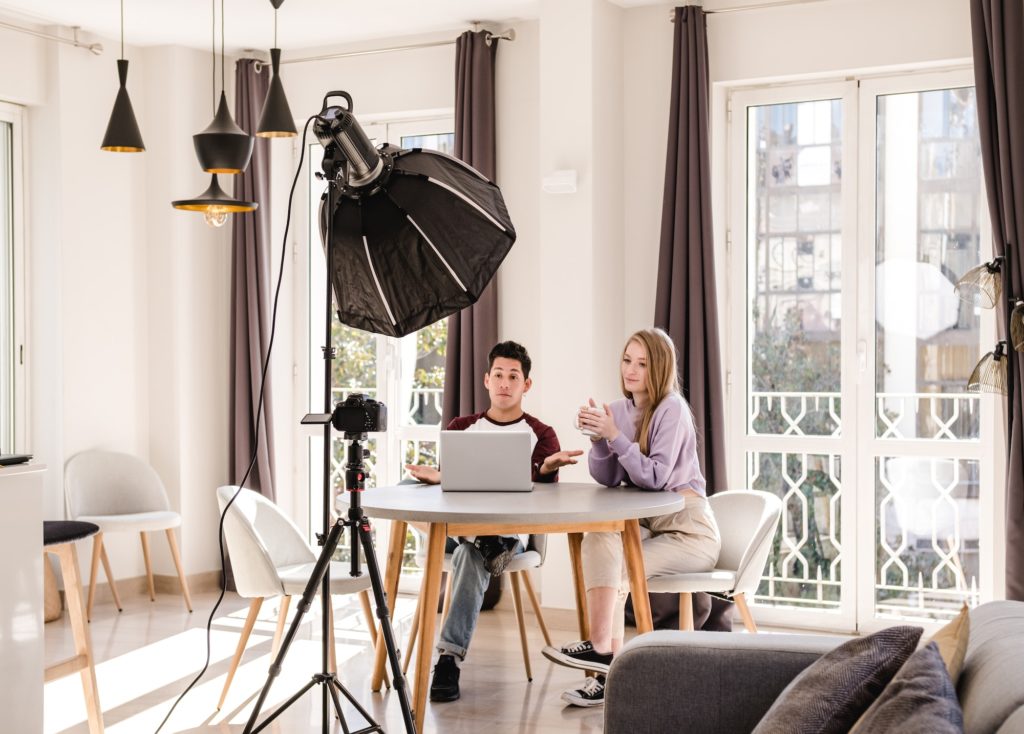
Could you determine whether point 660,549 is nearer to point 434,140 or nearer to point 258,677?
point 258,677

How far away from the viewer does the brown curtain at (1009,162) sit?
4098 millimetres

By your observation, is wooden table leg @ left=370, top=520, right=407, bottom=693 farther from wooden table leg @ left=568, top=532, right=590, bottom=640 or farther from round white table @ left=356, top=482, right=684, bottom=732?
wooden table leg @ left=568, top=532, right=590, bottom=640

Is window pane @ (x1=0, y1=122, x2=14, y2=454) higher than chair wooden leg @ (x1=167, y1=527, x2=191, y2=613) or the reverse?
higher

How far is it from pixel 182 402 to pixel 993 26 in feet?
13.3

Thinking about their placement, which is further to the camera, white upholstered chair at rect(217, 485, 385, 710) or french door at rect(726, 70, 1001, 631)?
french door at rect(726, 70, 1001, 631)

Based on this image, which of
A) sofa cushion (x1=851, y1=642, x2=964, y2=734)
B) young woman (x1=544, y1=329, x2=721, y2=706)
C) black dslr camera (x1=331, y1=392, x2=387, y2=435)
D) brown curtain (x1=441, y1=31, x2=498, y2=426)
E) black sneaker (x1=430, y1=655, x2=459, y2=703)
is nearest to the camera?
sofa cushion (x1=851, y1=642, x2=964, y2=734)

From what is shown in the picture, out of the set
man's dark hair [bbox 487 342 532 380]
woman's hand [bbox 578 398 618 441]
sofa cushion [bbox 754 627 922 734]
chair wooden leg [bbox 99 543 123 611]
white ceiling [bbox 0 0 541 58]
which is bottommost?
chair wooden leg [bbox 99 543 123 611]

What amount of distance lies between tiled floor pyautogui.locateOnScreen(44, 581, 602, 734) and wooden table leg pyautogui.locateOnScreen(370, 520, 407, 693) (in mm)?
60

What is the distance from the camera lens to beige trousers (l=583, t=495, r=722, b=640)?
12.1 feet

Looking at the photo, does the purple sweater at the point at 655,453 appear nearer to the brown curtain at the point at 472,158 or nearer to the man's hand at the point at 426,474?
the man's hand at the point at 426,474

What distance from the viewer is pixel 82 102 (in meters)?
5.36

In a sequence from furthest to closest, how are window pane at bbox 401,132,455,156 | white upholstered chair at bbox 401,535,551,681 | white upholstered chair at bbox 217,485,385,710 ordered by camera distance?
window pane at bbox 401,132,455,156 → white upholstered chair at bbox 401,535,551,681 → white upholstered chair at bbox 217,485,385,710

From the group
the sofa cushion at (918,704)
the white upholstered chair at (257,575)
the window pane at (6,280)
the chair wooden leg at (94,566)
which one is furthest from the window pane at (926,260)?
the window pane at (6,280)

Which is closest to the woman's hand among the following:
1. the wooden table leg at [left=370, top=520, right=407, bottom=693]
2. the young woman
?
the young woman
